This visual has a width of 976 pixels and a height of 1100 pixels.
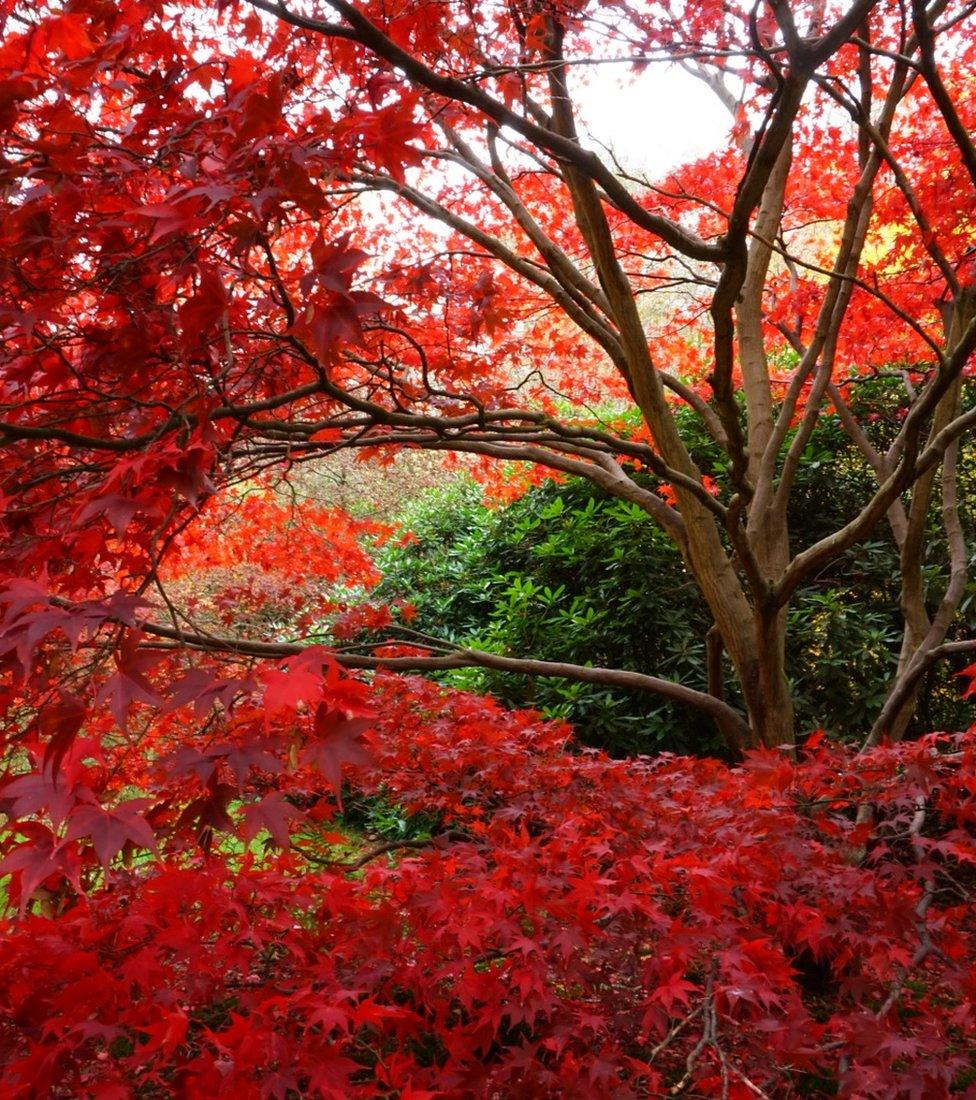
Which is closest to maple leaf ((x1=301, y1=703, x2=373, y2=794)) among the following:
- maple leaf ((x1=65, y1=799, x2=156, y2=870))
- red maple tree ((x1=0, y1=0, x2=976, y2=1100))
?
red maple tree ((x1=0, y1=0, x2=976, y2=1100))

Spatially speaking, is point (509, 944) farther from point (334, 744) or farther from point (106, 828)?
point (106, 828)

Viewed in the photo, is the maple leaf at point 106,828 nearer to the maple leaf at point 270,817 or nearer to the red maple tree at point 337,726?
the red maple tree at point 337,726

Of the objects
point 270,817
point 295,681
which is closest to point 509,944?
point 270,817

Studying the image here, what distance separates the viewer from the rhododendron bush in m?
1.60

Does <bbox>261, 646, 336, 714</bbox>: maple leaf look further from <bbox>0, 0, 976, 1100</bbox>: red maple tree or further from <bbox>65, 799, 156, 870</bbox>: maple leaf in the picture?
<bbox>65, 799, 156, 870</bbox>: maple leaf

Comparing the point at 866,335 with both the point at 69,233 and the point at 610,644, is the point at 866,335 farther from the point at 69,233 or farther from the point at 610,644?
the point at 69,233

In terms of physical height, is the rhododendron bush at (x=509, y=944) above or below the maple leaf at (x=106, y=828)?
below

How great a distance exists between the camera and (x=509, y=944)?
1.86 metres

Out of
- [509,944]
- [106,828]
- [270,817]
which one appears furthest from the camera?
[509,944]

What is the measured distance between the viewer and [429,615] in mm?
6977

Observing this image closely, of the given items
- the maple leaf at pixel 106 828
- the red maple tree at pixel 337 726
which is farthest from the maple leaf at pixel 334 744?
the maple leaf at pixel 106 828

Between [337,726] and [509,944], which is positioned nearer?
[337,726]

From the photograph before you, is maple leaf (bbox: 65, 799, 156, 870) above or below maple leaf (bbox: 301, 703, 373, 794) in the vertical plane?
below

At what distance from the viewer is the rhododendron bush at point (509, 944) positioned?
1.60m
